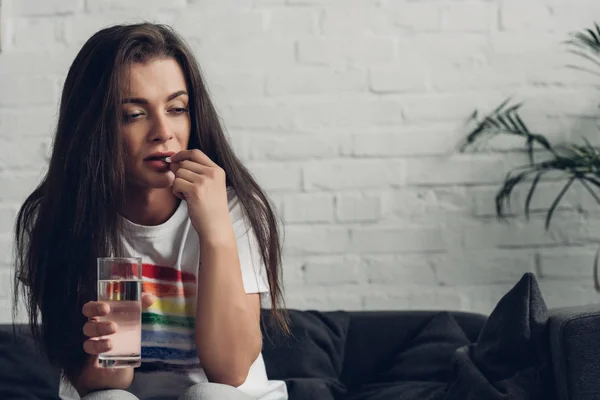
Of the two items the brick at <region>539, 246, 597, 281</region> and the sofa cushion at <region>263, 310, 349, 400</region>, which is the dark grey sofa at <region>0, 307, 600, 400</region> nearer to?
the sofa cushion at <region>263, 310, 349, 400</region>

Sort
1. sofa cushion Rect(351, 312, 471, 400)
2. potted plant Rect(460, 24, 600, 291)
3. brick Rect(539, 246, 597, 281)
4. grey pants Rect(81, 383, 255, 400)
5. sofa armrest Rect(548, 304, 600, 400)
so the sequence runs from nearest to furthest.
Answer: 1. grey pants Rect(81, 383, 255, 400)
2. sofa armrest Rect(548, 304, 600, 400)
3. sofa cushion Rect(351, 312, 471, 400)
4. potted plant Rect(460, 24, 600, 291)
5. brick Rect(539, 246, 597, 281)

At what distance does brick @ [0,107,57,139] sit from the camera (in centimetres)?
257

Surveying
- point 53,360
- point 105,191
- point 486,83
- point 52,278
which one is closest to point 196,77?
point 105,191

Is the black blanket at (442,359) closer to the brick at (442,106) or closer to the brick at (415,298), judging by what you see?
the brick at (415,298)

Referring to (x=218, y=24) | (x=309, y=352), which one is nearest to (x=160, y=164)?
(x=309, y=352)

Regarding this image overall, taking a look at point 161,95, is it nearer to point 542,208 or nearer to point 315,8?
point 315,8

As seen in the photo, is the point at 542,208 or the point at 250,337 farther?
the point at 542,208

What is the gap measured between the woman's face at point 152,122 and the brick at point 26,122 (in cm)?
102

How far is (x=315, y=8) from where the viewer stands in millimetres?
2555

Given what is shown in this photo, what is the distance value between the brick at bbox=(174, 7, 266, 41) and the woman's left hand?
1034 mm

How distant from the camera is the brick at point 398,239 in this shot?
8.33 feet

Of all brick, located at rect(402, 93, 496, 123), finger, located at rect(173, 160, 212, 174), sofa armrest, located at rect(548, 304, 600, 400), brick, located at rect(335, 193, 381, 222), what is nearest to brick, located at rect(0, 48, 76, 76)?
brick, located at rect(335, 193, 381, 222)

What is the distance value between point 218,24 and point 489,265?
1.09 metres

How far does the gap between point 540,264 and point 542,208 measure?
0.55ft
